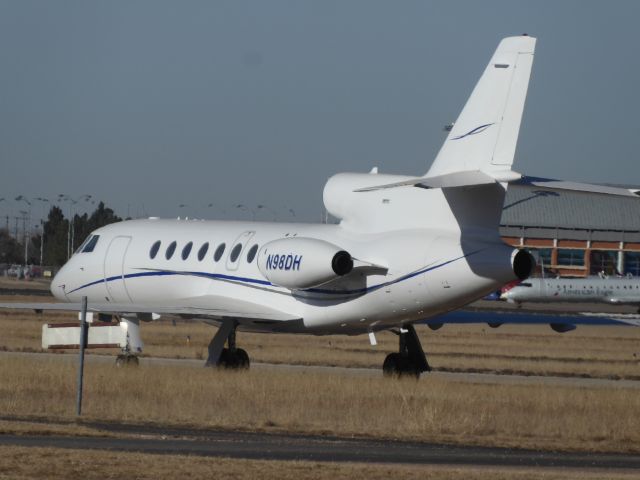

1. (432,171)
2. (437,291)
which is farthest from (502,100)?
(437,291)

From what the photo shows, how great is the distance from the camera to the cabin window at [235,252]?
3231cm

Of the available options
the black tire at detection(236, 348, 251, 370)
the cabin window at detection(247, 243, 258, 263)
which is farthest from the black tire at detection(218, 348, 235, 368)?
the cabin window at detection(247, 243, 258, 263)

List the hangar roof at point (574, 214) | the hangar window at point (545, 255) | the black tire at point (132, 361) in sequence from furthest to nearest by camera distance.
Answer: the hangar window at point (545, 255) → the hangar roof at point (574, 214) → the black tire at point (132, 361)

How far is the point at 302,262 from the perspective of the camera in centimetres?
2852

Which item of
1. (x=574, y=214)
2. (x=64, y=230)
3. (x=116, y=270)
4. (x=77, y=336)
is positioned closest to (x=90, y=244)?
(x=116, y=270)

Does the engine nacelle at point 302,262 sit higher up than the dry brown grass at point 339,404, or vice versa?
the engine nacelle at point 302,262

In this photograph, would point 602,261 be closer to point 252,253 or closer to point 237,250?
point 237,250

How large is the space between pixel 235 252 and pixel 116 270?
14.9 feet

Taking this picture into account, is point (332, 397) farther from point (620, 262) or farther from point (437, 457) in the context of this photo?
point (620, 262)

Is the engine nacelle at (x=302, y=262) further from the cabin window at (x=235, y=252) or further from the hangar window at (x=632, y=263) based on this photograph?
the hangar window at (x=632, y=263)

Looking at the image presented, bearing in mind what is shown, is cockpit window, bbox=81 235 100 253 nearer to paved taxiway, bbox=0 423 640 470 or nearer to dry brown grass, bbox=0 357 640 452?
dry brown grass, bbox=0 357 640 452

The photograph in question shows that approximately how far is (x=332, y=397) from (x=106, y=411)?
186 inches

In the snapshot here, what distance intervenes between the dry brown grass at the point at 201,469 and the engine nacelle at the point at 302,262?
11778 millimetres

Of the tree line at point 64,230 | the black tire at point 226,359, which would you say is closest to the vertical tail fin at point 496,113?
the black tire at point 226,359
